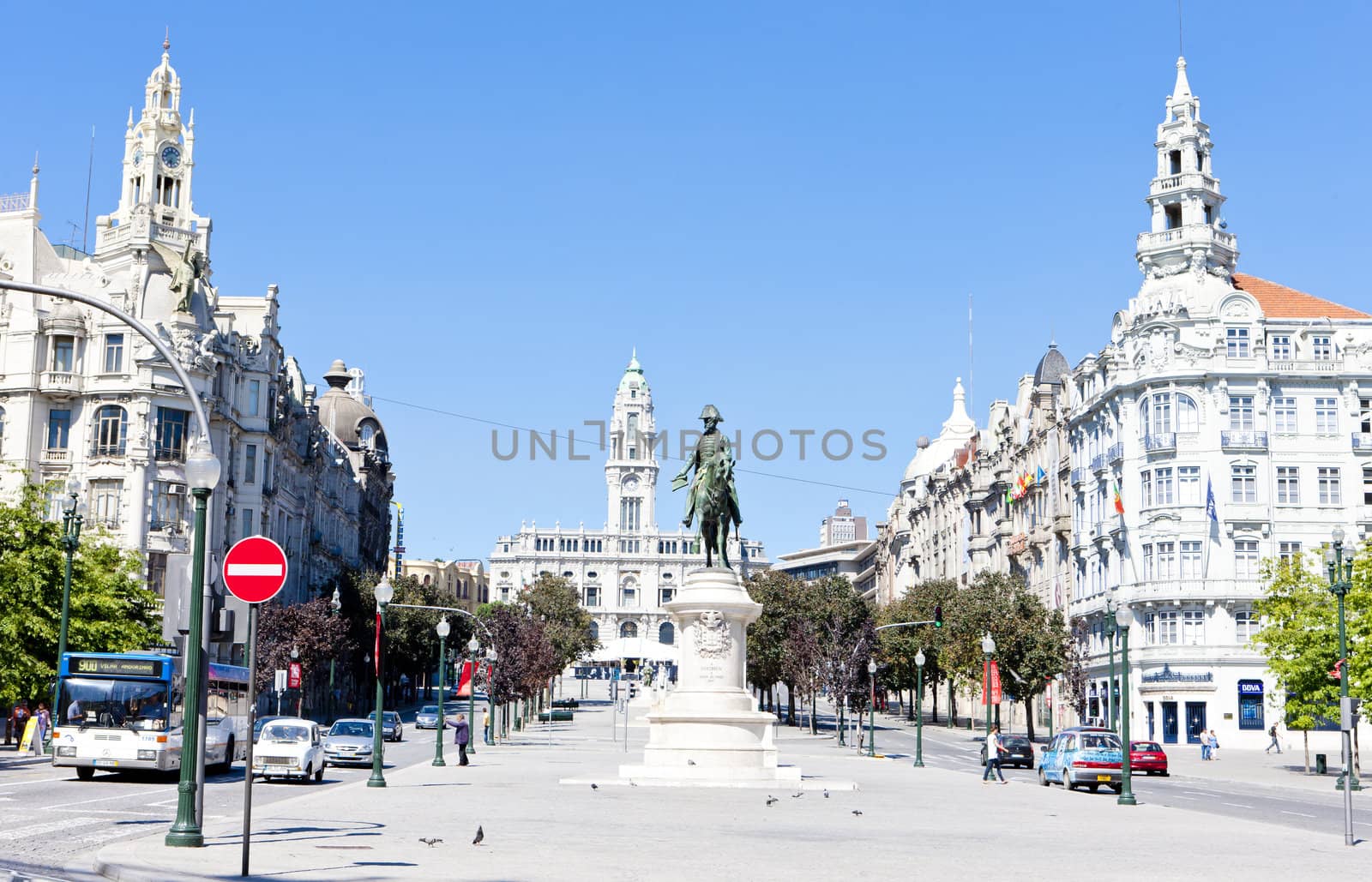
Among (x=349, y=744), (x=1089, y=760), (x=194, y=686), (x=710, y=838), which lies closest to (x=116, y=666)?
(x=349, y=744)

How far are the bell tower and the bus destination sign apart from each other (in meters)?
65.5

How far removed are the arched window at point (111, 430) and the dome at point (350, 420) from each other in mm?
56144

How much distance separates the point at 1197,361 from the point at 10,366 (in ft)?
196

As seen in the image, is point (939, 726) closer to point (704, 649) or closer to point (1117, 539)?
point (1117, 539)

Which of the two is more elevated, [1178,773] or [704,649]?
[704,649]

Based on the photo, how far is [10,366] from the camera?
243ft

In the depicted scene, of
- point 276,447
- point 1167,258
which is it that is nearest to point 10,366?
point 276,447

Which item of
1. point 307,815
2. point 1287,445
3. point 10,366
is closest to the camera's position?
point 307,815

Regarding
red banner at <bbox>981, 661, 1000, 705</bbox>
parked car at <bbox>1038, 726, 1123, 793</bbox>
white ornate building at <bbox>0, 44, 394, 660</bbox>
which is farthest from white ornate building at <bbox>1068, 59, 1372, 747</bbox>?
white ornate building at <bbox>0, 44, 394, 660</bbox>

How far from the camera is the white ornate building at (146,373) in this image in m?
73.5

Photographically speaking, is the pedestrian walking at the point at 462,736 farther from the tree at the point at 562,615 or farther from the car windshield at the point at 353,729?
the tree at the point at 562,615

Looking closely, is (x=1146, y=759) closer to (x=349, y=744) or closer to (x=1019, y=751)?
(x=1019, y=751)

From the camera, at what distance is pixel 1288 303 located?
3359 inches

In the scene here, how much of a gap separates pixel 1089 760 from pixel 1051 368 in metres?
64.7
